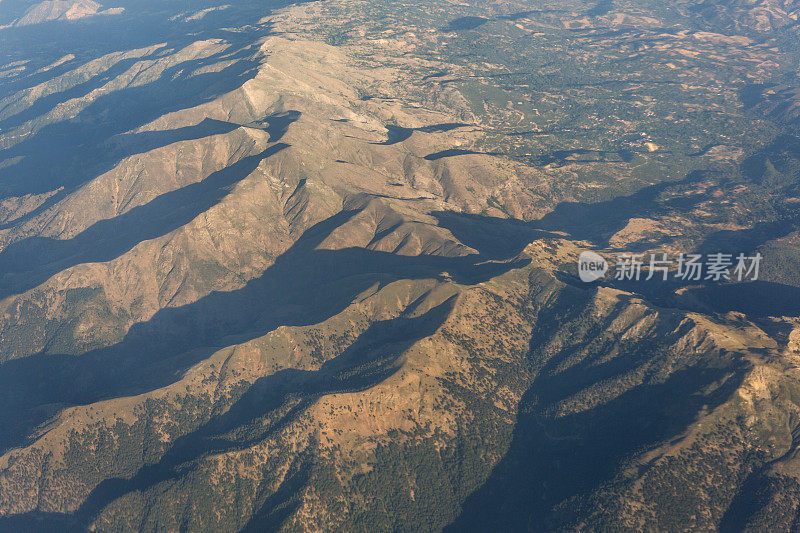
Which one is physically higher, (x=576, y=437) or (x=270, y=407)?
(x=270, y=407)

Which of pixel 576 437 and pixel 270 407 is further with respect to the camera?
pixel 270 407

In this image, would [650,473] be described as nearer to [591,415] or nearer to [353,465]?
[591,415]

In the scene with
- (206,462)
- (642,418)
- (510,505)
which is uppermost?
(206,462)

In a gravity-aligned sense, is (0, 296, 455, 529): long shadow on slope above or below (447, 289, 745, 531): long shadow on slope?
above

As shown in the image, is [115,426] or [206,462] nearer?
[206,462]

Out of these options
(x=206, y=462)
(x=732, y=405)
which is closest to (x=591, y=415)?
(x=732, y=405)
